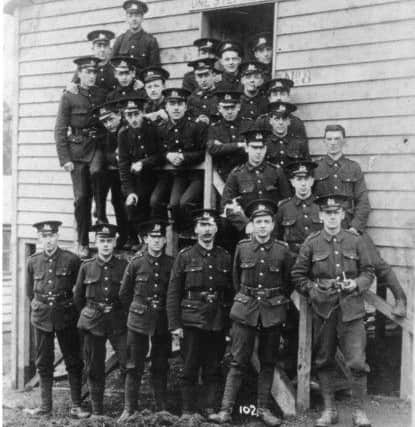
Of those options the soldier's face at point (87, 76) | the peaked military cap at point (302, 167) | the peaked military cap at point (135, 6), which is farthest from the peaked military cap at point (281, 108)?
the peaked military cap at point (135, 6)

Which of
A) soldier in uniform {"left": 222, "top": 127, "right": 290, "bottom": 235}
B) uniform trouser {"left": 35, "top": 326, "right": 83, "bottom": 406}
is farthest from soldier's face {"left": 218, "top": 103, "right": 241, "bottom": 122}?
uniform trouser {"left": 35, "top": 326, "right": 83, "bottom": 406}

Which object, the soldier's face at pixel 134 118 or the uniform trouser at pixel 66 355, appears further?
the uniform trouser at pixel 66 355

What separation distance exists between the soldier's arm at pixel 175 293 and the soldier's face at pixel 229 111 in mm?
1685

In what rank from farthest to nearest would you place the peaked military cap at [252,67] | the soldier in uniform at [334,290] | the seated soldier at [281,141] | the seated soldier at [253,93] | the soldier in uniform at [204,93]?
the soldier in uniform at [204,93] < the peaked military cap at [252,67] < the seated soldier at [253,93] < the seated soldier at [281,141] < the soldier in uniform at [334,290]

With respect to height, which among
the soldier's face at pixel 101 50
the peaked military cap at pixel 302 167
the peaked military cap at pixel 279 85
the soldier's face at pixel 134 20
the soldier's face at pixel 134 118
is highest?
the soldier's face at pixel 134 20

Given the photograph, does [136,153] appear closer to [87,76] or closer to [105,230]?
[105,230]

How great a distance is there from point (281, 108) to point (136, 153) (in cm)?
175

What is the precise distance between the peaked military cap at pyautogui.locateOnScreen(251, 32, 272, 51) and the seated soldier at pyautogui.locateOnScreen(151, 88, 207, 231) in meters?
1.41

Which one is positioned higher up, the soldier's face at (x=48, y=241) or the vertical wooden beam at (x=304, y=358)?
the soldier's face at (x=48, y=241)

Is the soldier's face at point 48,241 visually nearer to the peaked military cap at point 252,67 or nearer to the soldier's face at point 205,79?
the soldier's face at point 205,79

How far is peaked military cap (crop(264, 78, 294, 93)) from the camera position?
731 centimetres

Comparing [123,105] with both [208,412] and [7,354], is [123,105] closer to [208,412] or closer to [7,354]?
[208,412]

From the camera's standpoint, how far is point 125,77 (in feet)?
26.7

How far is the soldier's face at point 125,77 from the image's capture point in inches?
321
